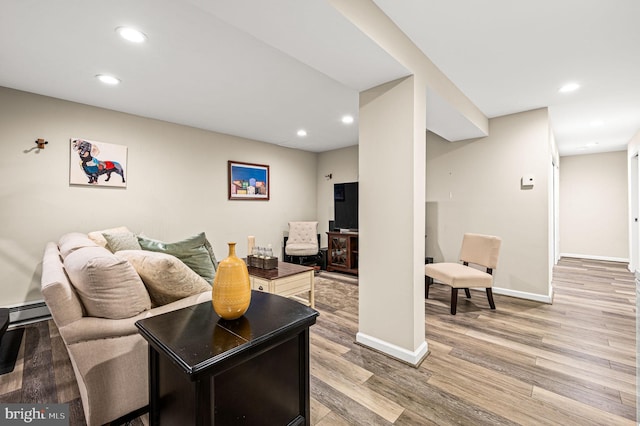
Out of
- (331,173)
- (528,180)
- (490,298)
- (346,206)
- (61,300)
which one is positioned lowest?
Answer: (490,298)

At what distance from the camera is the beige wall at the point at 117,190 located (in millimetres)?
2832

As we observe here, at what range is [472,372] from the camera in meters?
1.94

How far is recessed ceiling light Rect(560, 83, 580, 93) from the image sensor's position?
2777 millimetres

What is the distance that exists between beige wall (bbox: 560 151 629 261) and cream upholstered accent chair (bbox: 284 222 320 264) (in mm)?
5894

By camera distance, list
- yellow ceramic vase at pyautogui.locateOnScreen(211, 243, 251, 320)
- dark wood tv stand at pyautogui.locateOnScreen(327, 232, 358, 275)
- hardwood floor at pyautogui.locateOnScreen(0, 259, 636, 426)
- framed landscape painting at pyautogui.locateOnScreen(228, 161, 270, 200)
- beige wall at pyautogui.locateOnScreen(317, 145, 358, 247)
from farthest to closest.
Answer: beige wall at pyautogui.locateOnScreen(317, 145, 358, 247)
dark wood tv stand at pyautogui.locateOnScreen(327, 232, 358, 275)
framed landscape painting at pyautogui.locateOnScreen(228, 161, 270, 200)
hardwood floor at pyautogui.locateOnScreen(0, 259, 636, 426)
yellow ceramic vase at pyautogui.locateOnScreen(211, 243, 251, 320)

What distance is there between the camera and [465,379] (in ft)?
6.11

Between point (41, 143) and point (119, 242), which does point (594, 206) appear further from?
point (41, 143)

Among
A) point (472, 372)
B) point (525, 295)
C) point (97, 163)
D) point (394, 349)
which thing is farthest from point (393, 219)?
point (97, 163)

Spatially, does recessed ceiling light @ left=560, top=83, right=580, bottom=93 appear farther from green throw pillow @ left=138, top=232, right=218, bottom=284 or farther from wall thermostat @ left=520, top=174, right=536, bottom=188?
green throw pillow @ left=138, top=232, right=218, bottom=284

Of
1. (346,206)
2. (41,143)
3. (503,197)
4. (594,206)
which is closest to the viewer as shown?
(41,143)

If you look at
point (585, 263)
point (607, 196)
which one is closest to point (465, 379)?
point (585, 263)

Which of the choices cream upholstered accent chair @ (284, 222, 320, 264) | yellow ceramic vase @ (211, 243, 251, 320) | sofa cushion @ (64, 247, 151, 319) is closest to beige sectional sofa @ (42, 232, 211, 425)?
sofa cushion @ (64, 247, 151, 319)

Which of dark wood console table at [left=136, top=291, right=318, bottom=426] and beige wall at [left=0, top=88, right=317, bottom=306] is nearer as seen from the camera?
dark wood console table at [left=136, top=291, right=318, bottom=426]

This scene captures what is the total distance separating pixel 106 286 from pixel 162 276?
0.86 ft
